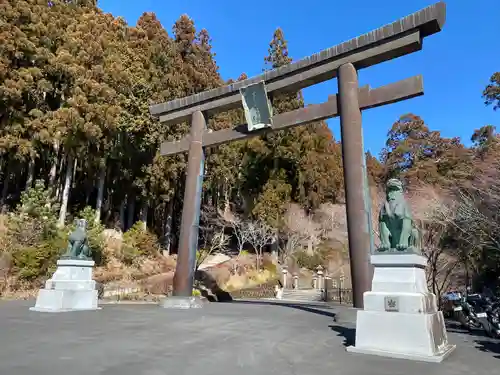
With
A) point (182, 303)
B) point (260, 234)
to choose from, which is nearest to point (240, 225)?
point (260, 234)

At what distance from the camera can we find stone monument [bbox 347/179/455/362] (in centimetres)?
456

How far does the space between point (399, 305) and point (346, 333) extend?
182cm

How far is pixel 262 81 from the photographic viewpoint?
10.1 meters

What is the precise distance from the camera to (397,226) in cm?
523

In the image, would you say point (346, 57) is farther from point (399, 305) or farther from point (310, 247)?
point (310, 247)

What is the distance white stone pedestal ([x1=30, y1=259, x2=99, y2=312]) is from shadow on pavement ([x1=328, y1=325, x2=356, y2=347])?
19.8 ft

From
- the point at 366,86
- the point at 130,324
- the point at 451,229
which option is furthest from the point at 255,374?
the point at 451,229

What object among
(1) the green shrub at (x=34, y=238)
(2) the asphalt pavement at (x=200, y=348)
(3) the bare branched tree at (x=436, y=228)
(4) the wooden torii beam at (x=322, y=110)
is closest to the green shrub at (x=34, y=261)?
(1) the green shrub at (x=34, y=238)

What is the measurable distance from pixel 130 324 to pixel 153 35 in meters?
22.2

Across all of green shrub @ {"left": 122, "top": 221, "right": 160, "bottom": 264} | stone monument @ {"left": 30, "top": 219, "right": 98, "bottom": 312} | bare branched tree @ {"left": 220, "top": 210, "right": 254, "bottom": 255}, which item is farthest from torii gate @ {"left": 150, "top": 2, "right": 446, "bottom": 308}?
bare branched tree @ {"left": 220, "top": 210, "right": 254, "bottom": 255}

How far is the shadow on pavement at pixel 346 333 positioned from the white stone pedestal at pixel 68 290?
19.8 feet

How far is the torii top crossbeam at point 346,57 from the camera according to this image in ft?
26.0

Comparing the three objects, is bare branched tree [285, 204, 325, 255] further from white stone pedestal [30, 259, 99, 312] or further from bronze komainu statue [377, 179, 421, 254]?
bronze komainu statue [377, 179, 421, 254]

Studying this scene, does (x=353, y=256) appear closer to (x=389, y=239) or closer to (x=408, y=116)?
(x=389, y=239)
